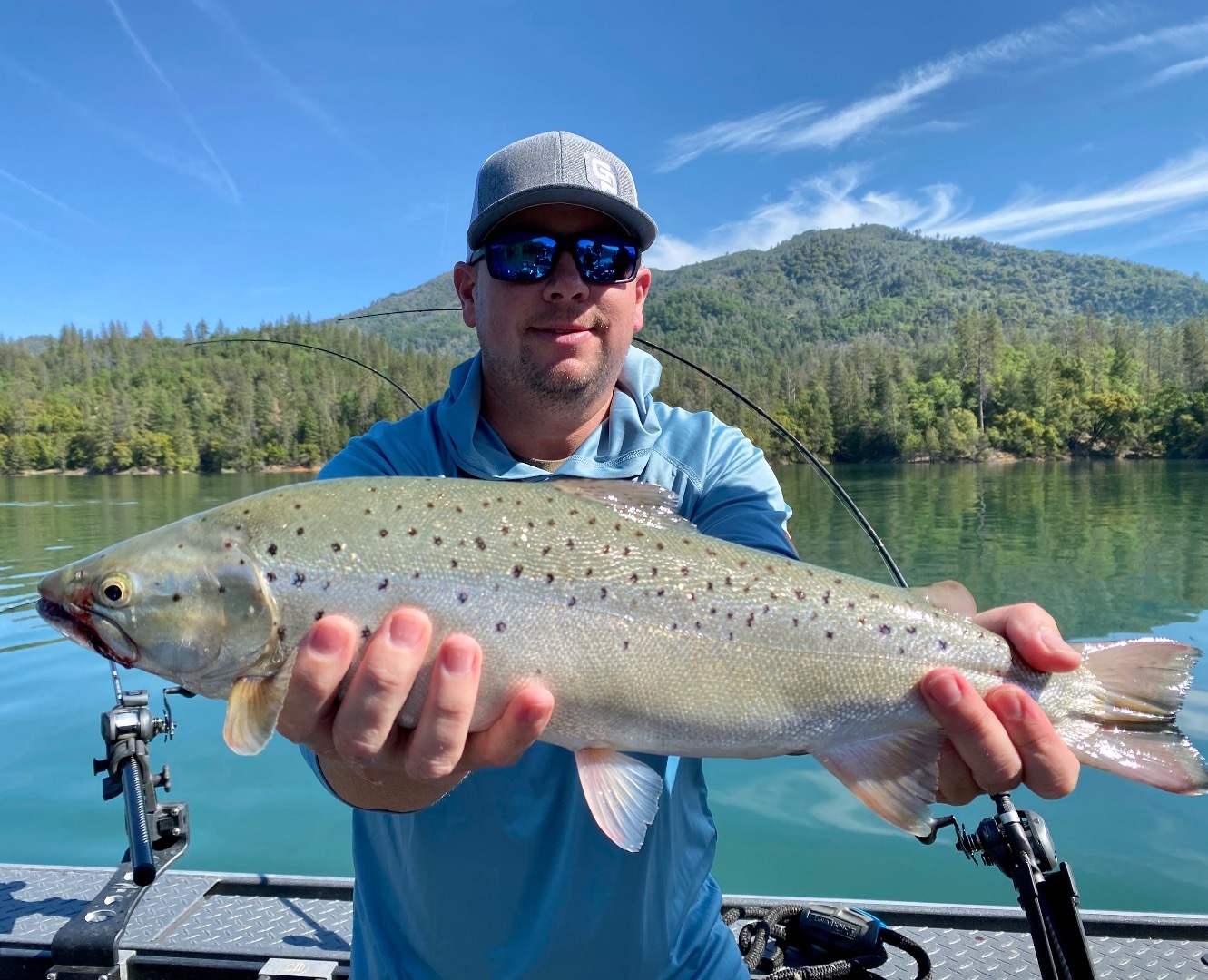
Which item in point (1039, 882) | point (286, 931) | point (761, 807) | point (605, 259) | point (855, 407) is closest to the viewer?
point (1039, 882)

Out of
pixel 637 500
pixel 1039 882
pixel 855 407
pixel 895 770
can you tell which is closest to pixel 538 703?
pixel 637 500

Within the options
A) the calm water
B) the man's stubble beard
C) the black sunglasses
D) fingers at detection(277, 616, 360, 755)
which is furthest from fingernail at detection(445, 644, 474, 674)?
the calm water

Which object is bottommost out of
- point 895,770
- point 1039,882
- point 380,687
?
point 1039,882

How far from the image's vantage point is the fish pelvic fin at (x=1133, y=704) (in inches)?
100

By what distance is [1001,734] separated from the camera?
2549mm

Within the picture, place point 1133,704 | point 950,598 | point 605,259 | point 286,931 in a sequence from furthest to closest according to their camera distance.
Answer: point 286,931, point 605,259, point 950,598, point 1133,704

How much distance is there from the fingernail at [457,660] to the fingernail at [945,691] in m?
1.43

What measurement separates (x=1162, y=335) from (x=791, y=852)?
535ft

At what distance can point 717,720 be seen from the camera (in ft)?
8.48

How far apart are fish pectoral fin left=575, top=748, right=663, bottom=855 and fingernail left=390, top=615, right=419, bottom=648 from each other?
639 millimetres

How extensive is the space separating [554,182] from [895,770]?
2.48m

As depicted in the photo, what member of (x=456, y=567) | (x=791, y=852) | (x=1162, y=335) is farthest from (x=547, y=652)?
(x=1162, y=335)

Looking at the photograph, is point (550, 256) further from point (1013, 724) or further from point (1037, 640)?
point (1013, 724)

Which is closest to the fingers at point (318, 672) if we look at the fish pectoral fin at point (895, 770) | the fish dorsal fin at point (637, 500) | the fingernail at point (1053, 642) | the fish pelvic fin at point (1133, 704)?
the fish dorsal fin at point (637, 500)
